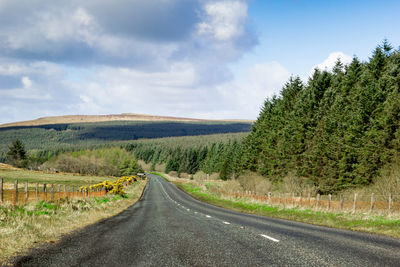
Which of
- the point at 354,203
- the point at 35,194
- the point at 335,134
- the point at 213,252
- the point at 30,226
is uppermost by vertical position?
the point at 335,134

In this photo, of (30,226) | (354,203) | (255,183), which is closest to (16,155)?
(255,183)

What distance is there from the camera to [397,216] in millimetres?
16500

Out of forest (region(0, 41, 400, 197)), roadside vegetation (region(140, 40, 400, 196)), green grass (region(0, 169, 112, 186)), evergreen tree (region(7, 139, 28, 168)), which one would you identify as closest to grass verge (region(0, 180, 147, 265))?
roadside vegetation (region(140, 40, 400, 196))

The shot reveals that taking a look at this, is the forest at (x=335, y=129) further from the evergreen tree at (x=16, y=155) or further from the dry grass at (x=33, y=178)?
the evergreen tree at (x=16, y=155)

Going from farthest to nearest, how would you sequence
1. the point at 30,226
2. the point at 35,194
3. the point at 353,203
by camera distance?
the point at 35,194, the point at 353,203, the point at 30,226

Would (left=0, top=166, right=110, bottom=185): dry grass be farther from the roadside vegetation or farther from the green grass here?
the roadside vegetation

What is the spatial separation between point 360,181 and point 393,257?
27318 millimetres

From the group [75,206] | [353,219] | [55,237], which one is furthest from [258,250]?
[75,206]

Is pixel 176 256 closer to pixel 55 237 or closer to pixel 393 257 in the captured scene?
pixel 393 257

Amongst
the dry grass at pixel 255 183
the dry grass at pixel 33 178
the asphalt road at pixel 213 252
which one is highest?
the asphalt road at pixel 213 252

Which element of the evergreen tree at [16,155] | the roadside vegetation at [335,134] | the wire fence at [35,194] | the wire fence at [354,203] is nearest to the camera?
the wire fence at [35,194]

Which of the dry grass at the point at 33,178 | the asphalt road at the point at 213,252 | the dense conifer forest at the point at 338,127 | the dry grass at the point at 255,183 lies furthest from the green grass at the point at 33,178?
the asphalt road at the point at 213,252

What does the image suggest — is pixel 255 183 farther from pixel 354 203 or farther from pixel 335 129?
pixel 354 203

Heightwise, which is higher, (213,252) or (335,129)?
(335,129)
